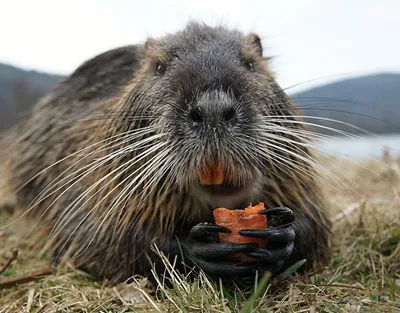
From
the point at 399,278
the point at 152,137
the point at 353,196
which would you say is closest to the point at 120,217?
the point at 152,137

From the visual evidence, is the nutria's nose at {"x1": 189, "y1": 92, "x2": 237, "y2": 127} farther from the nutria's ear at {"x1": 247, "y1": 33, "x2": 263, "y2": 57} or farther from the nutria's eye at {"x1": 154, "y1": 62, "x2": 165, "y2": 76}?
the nutria's ear at {"x1": 247, "y1": 33, "x2": 263, "y2": 57}

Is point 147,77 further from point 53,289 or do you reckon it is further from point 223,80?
point 53,289

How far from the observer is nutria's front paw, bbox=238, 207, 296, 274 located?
1.87m

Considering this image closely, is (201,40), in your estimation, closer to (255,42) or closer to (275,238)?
(255,42)

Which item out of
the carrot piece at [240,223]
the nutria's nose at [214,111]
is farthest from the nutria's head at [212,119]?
the carrot piece at [240,223]

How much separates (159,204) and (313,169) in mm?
633

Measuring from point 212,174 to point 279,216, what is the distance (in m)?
0.26

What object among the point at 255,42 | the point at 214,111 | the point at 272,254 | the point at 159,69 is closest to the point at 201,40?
the point at 159,69

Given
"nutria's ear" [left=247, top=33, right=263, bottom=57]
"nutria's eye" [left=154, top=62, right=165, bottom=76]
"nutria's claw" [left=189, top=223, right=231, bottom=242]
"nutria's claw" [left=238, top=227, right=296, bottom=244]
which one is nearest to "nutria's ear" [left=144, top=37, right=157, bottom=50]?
"nutria's eye" [left=154, top=62, right=165, bottom=76]

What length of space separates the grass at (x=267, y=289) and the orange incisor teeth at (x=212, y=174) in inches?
12.2

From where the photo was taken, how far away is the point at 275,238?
1.89m

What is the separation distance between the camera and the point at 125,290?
216 centimetres

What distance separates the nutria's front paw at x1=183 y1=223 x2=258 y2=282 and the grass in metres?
0.05

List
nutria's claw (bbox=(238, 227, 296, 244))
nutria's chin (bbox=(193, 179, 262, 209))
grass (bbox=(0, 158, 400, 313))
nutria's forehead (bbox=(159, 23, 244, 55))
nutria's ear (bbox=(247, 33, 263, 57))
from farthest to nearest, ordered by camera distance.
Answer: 1. nutria's ear (bbox=(247, 33, 263, 57))
2. nutria's forehead (bbox=(159, 23, 244, 55))
3. nutria's chin (bbox=(193, 179, 262, 209))
4. nutria's claw (bbox=(238, 227, 296, 244))
5. grass (bbox=(0, 158, 400, 313))
